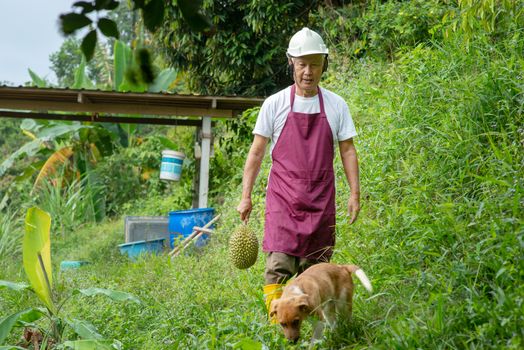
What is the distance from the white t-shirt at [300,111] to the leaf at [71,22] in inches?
113

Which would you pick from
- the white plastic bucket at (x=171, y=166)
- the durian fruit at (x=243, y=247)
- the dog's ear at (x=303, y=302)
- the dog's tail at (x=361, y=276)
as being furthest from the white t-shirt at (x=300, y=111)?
the white plastic bucket at (x=171, y=166)

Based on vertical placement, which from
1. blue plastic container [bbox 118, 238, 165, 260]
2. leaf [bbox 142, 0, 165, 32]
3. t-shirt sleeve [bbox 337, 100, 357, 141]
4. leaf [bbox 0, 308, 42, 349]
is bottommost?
blue plastic container [bbox 118, 238, 165, 260]

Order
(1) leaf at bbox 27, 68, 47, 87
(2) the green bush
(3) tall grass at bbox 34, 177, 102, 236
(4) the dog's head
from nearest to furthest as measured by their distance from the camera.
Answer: (4) the dog's head → (2) the green bush → (3) tall grass at bbox 34, 177, 102, 236 → (1) leaf at bbox 27, 68, 47, 87

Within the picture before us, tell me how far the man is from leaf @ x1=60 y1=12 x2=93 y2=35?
112 inches

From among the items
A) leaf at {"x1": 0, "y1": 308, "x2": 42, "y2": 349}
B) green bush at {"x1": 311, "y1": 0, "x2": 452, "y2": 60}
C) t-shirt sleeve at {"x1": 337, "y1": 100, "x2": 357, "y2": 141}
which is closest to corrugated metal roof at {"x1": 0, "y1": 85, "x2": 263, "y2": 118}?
green bush at {"x1": 311, "y1": 0, "x2": 452, "y2": 60}

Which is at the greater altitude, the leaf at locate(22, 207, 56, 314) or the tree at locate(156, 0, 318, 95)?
the tree at locate(156, 0, 318, 95)

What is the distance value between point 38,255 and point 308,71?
293cm

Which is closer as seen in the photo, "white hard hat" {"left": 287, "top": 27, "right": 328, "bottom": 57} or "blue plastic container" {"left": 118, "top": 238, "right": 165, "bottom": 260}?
"white hard hat" {"left": 287, "top": 27, "right": 328, "bottom": 57}

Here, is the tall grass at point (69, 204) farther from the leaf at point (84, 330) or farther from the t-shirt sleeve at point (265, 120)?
the t-shirt sleeve at point (265, 120)

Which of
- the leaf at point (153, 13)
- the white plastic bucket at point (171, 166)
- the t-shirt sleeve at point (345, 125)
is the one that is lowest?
the white plastic bucket at point (171, 166)

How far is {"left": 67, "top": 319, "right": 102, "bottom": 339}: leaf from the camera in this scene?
6020 mm

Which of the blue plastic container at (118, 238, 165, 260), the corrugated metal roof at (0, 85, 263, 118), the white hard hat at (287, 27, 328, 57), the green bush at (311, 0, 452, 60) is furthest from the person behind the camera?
the corrugated metal roof at (0, 85, 263, 118)

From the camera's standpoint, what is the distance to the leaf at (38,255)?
6426mm

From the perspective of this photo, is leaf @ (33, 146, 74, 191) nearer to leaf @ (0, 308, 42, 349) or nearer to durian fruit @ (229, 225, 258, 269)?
leaf @ (0, 308, 42, 349)
